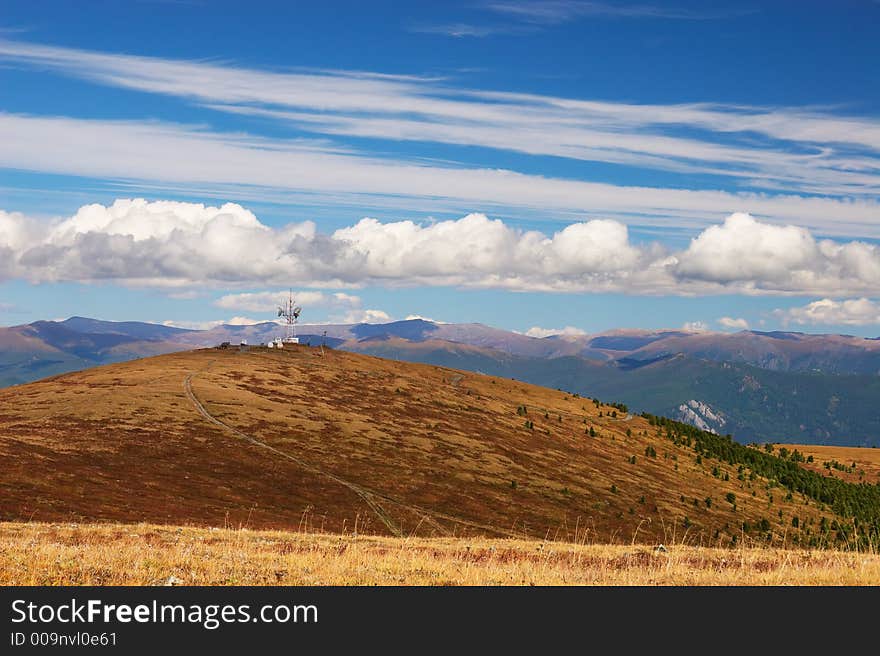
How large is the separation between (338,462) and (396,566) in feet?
237

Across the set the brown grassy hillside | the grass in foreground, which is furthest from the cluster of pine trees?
the grass in foreground

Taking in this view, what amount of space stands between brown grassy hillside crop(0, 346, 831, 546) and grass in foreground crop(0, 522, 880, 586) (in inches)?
781

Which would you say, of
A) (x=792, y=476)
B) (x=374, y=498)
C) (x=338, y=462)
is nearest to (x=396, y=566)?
(x=374, y=498)

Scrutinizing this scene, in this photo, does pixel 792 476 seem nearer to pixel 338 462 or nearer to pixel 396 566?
pixel 338 462

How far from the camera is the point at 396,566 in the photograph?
21141mm

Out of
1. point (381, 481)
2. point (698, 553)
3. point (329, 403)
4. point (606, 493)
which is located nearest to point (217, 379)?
point (329, 403)

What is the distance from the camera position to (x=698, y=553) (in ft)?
95.3

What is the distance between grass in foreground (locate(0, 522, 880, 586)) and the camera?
1833 centimetres

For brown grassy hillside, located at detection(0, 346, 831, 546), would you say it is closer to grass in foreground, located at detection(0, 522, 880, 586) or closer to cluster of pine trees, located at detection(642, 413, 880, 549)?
cluster of pine trees, located at detection(642, 413, 880, 549)

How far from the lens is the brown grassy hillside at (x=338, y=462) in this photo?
6562cm

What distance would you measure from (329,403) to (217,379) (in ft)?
65.2

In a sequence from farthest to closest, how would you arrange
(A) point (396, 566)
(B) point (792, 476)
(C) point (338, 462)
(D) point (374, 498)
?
(B) point (792, 476), (C) point (338, 462), (D) point (374, 498), (A) point (396, 566)

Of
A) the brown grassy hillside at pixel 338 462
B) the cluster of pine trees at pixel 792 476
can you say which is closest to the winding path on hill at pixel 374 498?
the brown grassy hillside at pixel 338 462
